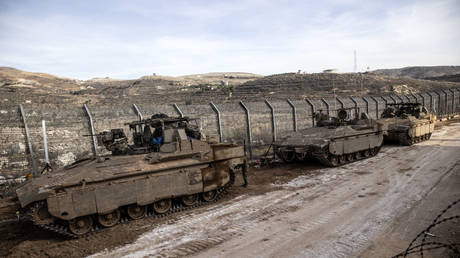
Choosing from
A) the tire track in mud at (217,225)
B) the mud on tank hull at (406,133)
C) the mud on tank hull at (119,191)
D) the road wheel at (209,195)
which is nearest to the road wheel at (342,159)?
the mud on tank hull at (406,133)

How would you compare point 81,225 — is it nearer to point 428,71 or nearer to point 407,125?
point 407,125

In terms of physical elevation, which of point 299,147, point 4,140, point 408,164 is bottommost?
point 408,164

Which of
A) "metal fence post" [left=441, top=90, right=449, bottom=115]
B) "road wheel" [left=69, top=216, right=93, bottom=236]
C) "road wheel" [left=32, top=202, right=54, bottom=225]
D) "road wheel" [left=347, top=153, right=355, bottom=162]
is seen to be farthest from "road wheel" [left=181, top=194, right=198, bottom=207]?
"metal fence post" [left=441, top=90, right=449, bottom=115]

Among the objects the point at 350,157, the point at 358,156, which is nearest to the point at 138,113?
the point at 350,157

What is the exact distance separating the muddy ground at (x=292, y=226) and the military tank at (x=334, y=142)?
7.03ft

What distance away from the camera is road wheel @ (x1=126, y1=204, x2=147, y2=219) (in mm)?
7414

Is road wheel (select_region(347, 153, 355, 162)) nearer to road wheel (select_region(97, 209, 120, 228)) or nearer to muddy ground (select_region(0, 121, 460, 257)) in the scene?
muddy ground (select_region(0, 121, 460, 257))

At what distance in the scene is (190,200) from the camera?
8.41m

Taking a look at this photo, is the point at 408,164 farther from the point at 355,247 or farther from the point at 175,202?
the point at 175,202

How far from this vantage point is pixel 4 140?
9852mm

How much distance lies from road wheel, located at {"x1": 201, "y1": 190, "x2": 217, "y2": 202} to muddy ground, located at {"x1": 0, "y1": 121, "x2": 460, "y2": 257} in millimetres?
307

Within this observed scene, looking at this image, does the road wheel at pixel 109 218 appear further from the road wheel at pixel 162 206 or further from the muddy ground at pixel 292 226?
the road wheel at pixel 162 206

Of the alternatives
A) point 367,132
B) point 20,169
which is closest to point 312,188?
point 367,132

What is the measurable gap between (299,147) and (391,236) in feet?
22.3
